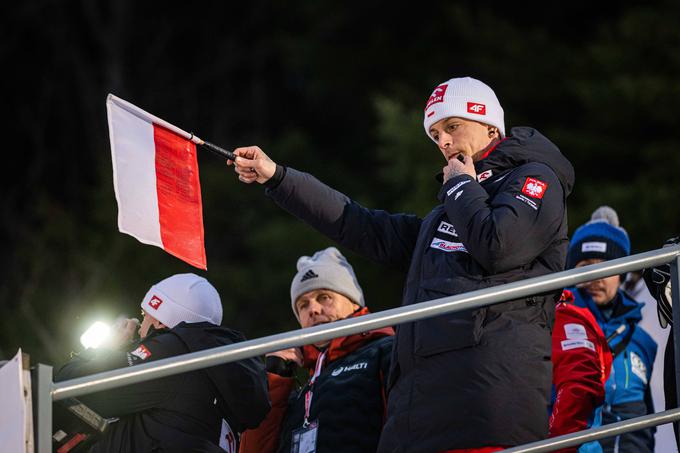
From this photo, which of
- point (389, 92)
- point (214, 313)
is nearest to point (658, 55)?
point (389, 92)

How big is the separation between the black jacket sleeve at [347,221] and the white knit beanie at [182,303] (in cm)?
50

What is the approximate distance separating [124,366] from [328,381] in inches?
35.4

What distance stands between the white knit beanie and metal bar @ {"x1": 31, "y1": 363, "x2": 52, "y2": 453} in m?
1.37

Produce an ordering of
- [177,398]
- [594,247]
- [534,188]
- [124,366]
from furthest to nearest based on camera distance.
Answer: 1. [594,247]
2. [177,398]
3. [124,366]
4. [534,188]

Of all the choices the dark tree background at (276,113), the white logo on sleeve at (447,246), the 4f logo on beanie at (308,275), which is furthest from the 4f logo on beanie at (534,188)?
the dark tree background at (276,113)

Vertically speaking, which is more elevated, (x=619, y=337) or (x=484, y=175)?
(x=619, y=337)

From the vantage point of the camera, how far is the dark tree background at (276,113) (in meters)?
15.3

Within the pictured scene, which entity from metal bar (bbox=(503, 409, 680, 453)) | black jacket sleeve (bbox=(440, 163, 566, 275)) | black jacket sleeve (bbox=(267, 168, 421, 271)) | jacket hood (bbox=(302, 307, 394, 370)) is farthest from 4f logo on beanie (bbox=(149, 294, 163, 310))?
metal bar (bbox=(503, 409, 680, 453))

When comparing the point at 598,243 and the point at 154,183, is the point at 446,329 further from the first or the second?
the point at 598,243

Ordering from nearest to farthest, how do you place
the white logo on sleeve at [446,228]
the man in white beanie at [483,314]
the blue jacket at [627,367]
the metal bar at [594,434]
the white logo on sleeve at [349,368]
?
the metal bar at [594,434] → the man in white beanie at [483,314] → the white logo on sleeve at [446,228] → the white logo on sleeve at [349,368] → the blue jacket at [627,367]

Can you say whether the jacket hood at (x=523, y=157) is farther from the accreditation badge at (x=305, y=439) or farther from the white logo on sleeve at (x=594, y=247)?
the white logo on sleeve at (x=594, y=247)

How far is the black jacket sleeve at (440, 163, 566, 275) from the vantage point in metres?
4.07

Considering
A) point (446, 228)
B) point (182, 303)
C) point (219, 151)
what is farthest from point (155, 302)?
point (446, 228)

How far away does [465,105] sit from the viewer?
4.59 metres
